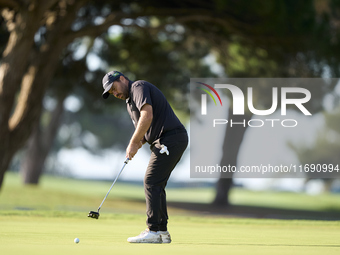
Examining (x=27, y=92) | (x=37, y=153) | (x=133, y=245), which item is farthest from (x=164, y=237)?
(x=37, y=153)

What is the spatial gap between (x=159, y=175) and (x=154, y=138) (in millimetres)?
421

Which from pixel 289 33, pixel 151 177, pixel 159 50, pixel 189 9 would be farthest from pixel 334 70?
pixel 151 177

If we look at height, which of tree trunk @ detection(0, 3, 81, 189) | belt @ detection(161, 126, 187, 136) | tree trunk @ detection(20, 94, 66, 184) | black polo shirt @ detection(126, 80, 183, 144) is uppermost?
tree trunk @ detection(20, 94, 66, 184)

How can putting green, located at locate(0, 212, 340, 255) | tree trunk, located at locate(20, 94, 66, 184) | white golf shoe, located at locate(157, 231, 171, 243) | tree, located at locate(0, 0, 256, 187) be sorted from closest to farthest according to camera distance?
putting green, located at locate(0, 212, 340, 255) < white golf shoe, located at locate(157, 231, 171, 243) < tree, located at locate(0, 0, 256, 187) < tree trunk, located at locate(20, 94, 66, 184)

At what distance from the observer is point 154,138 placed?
21.9 feet

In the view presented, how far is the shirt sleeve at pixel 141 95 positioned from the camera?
20.8 ft

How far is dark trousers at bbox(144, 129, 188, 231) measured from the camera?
648cm

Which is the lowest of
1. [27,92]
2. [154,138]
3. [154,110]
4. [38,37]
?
[154,138]

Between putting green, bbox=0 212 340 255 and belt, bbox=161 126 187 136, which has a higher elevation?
belt, bbox=161 126 187 136

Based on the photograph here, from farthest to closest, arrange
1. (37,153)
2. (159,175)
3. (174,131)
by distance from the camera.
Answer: (37,153), (174,131), (159,175)

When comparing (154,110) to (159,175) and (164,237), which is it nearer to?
(159,175)

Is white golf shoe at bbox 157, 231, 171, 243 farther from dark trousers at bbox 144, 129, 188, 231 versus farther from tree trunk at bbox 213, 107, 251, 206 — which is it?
tree trunk at bbox 213, 107, 251, 206

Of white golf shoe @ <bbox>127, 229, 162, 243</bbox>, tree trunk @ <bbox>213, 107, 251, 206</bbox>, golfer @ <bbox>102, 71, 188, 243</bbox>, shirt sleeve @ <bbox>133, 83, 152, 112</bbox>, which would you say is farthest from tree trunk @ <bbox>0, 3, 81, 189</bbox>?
white golf shoe @ <bbox>127, 229, 162, 243</bbox>

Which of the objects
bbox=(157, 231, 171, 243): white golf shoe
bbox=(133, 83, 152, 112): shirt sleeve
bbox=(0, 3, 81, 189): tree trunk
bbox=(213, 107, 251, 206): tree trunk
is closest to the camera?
bbox=(133, 83, 152, 112): shirt sleeve
